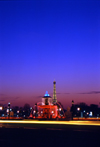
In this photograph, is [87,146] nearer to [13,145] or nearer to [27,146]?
[27,146]

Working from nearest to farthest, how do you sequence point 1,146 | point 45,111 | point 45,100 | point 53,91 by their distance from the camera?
point 1,146 < point 45,111 < point 45,100 < point 53,91

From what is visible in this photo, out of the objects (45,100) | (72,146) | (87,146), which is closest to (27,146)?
(72,146)

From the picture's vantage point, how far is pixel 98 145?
16031 millimetres

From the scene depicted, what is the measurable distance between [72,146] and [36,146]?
232 cm

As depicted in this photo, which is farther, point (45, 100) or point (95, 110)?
point (95, 110)

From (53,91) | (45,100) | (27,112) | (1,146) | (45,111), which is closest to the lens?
(1,146)

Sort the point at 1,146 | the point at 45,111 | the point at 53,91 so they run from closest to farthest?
1. the point at 1,146
2. the point at 45,111
3. the point at 53,91

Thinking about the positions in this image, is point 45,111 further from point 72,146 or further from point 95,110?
point 95,110

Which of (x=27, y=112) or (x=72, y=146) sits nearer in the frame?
(x=72, y=146)

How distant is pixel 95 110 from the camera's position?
200 meters

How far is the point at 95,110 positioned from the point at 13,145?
7466 inches

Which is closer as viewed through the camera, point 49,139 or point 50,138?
point 49,139

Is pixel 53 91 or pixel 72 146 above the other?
pixel 53 91

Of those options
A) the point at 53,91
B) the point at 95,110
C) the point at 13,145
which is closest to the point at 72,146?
the point at 13,145
